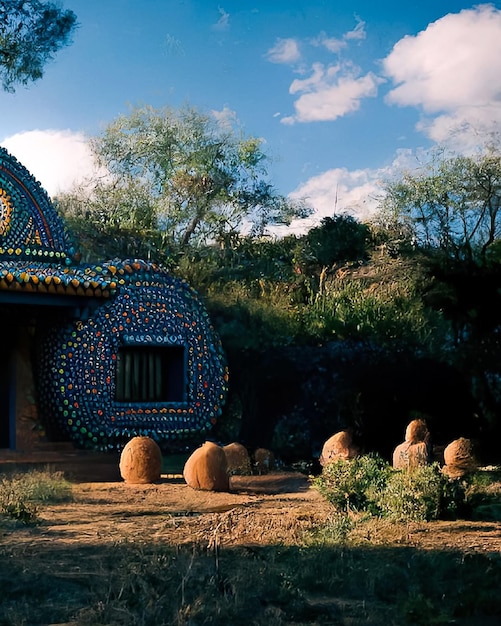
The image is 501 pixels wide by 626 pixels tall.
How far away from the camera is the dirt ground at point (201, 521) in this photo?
271 inches

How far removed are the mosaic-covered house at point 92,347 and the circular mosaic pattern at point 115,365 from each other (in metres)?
0.02

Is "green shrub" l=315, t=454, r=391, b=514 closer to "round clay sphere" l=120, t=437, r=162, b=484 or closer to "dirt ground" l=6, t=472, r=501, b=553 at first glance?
"dirt ground" l=6, t=472, r=501, b=553

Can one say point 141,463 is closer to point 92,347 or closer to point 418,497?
point 92,347

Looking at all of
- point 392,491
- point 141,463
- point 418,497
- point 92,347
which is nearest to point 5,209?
point 92,347

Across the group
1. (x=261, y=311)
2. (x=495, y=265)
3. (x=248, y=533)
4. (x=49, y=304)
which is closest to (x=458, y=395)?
(x=495, y=265)

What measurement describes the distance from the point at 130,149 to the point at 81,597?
25.5 m

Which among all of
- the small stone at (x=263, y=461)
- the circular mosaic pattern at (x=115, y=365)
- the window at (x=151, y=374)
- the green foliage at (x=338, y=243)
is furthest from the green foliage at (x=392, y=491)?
the green foliage at (x=338, y=243)

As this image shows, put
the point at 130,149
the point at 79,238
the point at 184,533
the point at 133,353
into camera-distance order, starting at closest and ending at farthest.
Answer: the point at 184,533, the point at 133,353, the point at 79,238, the point at 130,149

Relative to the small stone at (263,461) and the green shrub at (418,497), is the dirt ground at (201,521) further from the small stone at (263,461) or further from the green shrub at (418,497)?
the small stone at (263,461)

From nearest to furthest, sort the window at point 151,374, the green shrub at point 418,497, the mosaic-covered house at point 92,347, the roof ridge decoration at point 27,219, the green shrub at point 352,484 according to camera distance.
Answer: the green shrub at point 418,497, the green shrub at point 352,484, the mosaic-covered house at point 92,347, the roof ridge decoration at point 27,219, the window at point 151,374

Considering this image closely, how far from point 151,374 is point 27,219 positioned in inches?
136

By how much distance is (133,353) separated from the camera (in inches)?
572

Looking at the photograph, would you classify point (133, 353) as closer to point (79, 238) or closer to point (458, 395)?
point (458, 395)

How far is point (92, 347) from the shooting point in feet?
44.8
